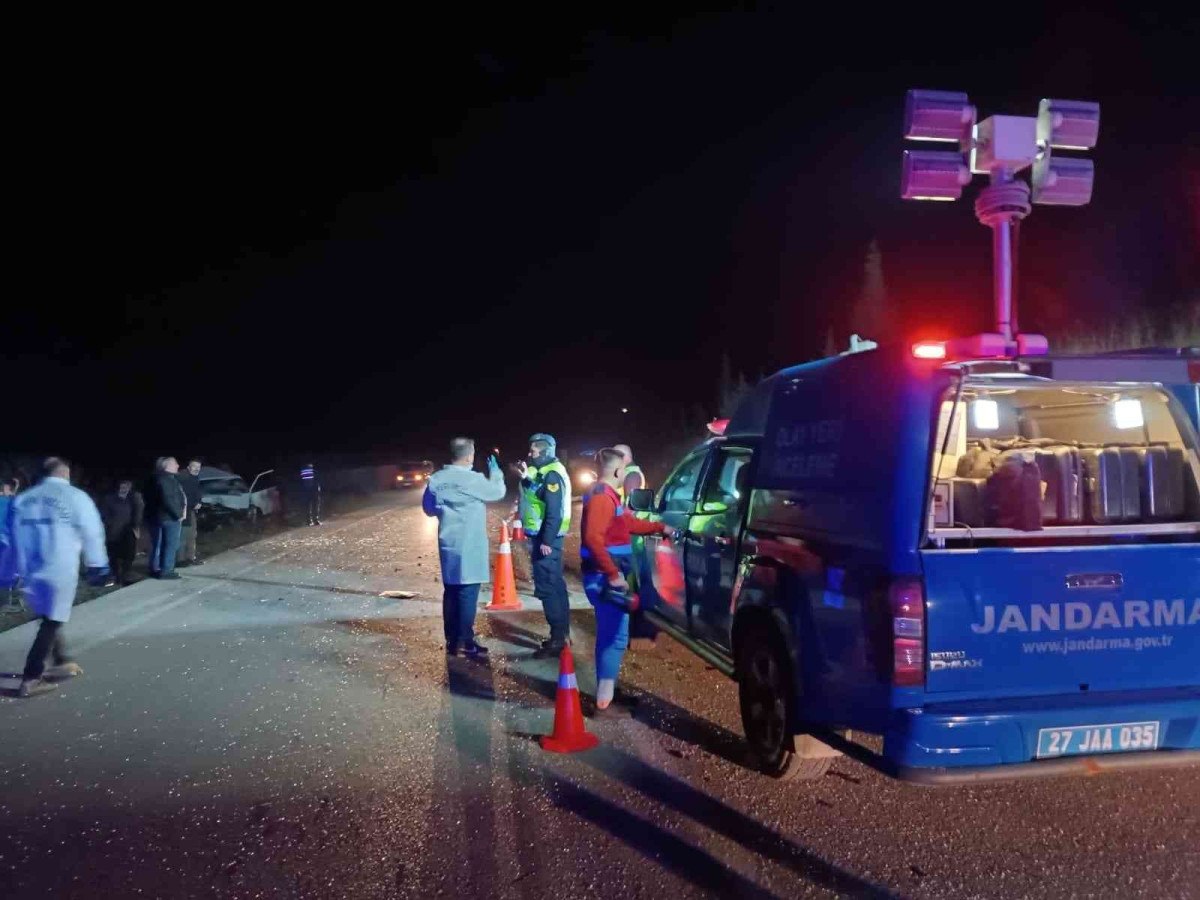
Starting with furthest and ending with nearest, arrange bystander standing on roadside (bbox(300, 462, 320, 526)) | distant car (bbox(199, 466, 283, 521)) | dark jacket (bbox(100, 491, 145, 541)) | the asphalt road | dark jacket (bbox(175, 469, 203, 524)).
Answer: distant car (bbox(199, 466, 283, 521)) → bystander standing on roadside (bbox(300, 462, 320, 526)) → dark jacket (bbox(175, 469, 203, 524)) → dark jacket (bbox(100, 491, 145, 541)) → the asphalt road

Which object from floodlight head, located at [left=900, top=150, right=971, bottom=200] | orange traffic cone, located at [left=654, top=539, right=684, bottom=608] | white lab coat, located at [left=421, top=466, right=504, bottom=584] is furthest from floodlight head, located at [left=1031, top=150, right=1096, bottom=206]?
white lab coat, located at [left=421, top=466, right=504, bottom=584]

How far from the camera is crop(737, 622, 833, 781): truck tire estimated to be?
4.95 m

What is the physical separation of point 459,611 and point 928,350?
185 inches

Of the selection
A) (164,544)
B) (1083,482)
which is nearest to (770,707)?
(1083,482)

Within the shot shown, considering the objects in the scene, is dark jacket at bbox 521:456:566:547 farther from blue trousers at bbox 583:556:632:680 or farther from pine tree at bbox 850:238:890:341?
pine tree at bbox 850:238:890:341

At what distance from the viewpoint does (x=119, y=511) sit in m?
11.8

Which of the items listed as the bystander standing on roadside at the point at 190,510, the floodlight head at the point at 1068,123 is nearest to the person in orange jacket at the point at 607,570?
the floodlight head at the point at 1068,123

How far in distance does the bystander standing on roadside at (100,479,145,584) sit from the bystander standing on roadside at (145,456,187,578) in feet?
0.59

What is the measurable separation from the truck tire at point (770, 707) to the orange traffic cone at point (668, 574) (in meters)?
1.40

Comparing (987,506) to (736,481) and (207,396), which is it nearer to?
(736,481)

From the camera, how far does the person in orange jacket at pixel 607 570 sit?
6.28 m

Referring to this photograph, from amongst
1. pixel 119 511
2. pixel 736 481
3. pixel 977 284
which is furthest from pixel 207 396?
pixel 736 481

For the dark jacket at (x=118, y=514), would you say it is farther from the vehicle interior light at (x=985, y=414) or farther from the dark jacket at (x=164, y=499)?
the vehicle interior light at (x=985, y=414)

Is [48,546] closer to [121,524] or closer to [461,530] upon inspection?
[461,530]
